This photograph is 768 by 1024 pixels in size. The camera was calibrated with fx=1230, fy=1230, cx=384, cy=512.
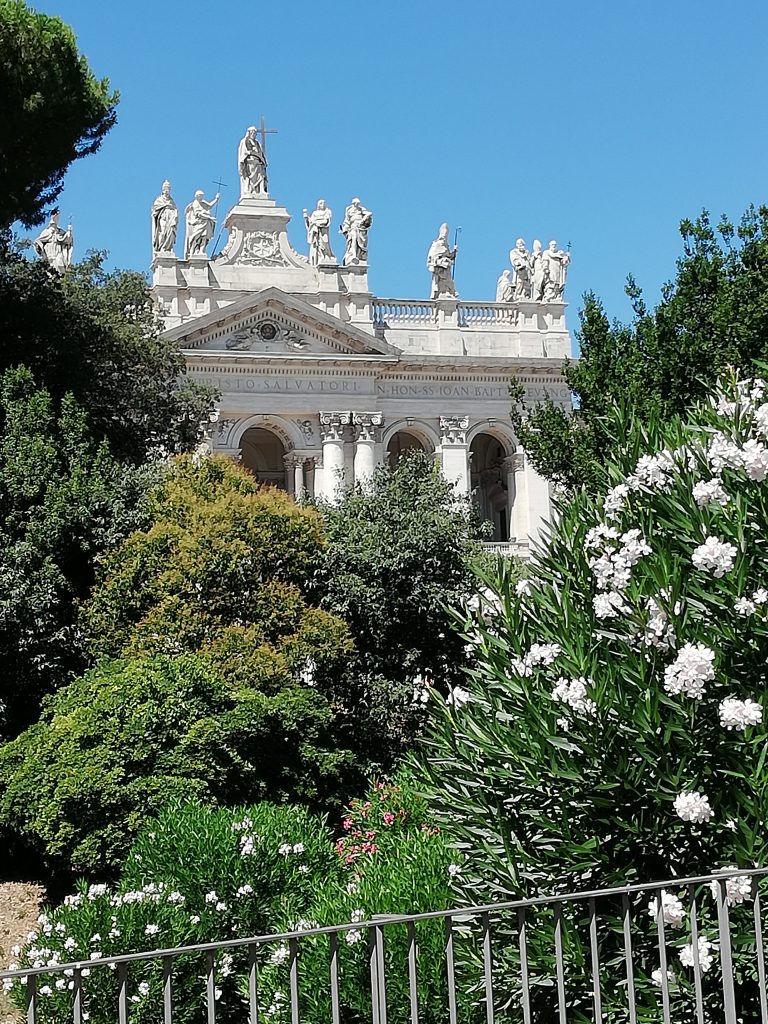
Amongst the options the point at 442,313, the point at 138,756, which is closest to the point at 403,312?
the point at 442,313

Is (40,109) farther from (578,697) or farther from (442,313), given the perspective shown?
(442,313)

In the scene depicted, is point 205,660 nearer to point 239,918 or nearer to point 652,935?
point 239,918

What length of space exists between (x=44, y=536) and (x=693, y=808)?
11.2 m

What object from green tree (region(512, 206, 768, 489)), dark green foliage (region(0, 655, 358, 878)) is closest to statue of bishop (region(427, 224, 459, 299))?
green tree (region(512, 206, 768, 489))

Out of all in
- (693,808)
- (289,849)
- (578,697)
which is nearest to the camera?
(693,808)

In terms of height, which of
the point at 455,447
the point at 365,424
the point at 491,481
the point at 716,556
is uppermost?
the point at 365,424

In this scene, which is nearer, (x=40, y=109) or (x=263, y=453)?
(x=40, y=109)

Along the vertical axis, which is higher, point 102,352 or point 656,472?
point 102,352

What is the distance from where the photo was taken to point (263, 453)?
44.6 meters

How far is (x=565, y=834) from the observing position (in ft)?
17.1

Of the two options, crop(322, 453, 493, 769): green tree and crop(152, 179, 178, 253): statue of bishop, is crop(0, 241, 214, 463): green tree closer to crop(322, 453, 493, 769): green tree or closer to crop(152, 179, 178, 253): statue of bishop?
crop(322, 453, 493, 769): green tree

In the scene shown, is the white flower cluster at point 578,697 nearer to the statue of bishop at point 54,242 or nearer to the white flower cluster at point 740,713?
the white flower cluster at point 740,713

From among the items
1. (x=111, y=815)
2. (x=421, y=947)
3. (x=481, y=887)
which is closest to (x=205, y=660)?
(x=111, y=815)

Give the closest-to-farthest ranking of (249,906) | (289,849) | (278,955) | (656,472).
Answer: (656,472), (278,955), (249,906), (289,849)
